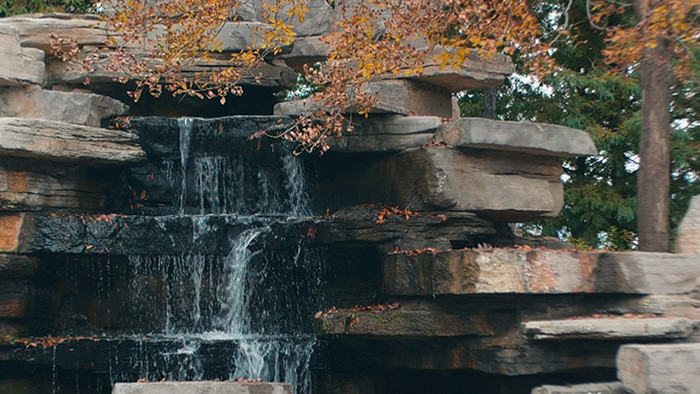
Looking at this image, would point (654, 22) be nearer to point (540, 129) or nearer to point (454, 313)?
point (540, 129)

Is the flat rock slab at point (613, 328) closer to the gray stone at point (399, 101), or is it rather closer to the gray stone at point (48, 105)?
the gray stone at point (399, 101)

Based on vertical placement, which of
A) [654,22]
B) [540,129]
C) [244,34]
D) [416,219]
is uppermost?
[244,34]

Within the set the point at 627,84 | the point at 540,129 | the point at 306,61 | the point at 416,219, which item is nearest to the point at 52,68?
the point at 306,61

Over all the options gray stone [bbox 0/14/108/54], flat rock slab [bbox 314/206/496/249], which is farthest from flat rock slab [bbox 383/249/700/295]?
gray stone [bbox 0/14/108/54]

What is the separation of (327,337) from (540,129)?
3.71 metres

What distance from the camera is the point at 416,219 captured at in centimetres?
1113

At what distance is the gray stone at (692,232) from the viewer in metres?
9.80

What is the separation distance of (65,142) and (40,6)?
792 cm

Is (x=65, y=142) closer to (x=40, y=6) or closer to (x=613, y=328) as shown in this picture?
(x=613, y=328)

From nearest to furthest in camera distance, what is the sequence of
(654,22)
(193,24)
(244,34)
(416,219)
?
(654,22)
(416,219)
(193,24)
(244,34)

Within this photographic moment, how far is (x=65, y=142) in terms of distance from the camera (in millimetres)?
11688

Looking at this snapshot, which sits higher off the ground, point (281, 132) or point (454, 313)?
point (281, 132)

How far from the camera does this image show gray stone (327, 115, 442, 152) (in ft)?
38.4

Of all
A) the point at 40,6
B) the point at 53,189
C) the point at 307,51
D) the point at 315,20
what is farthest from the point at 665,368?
the point at 40,6
